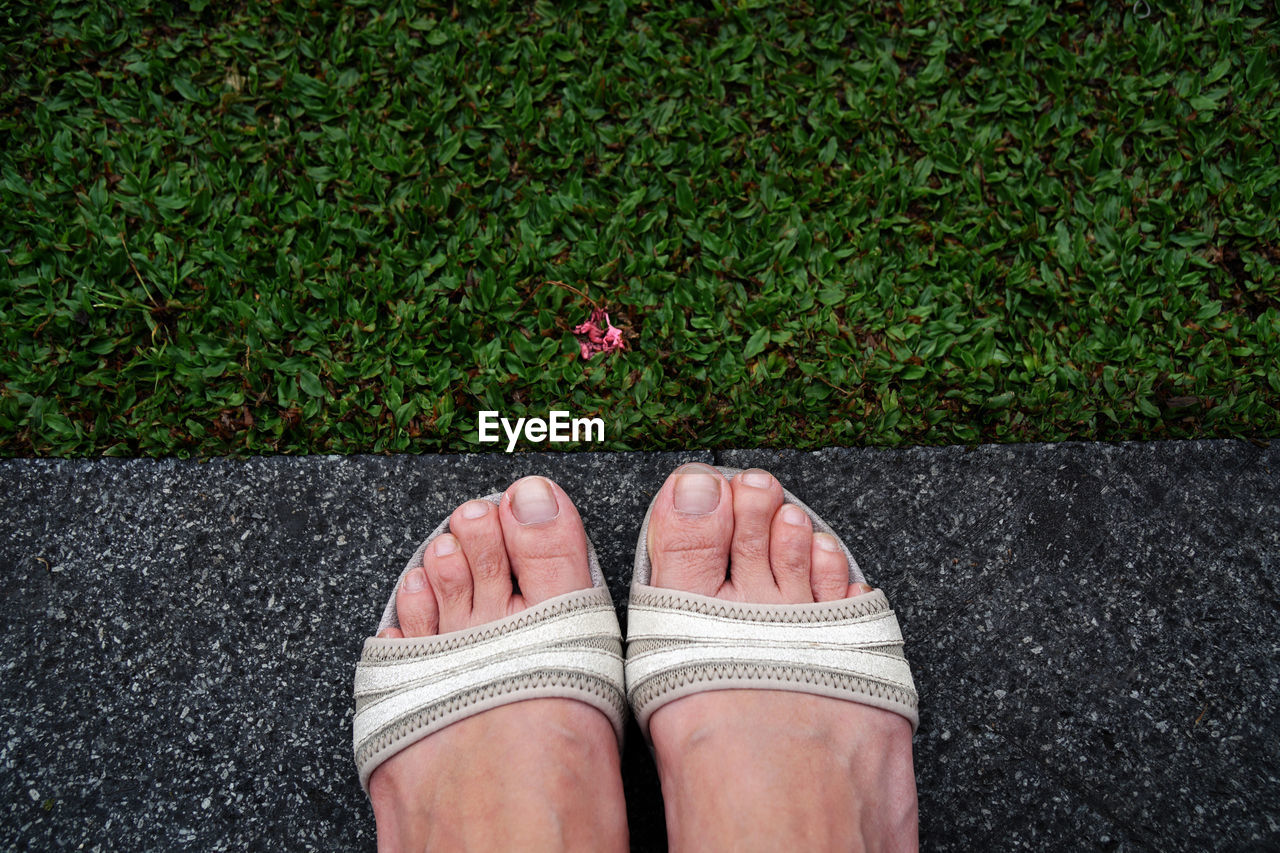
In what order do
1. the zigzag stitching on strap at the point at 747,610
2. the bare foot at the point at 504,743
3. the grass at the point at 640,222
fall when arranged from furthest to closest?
1. the grass at the point at 640,222
2. the zigzag stitching on strap at the point at 747,610
3. the bare foot at the point at 504,743

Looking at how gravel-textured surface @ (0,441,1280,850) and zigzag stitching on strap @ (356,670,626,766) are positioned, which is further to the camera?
gravel-textured surface @ (0,441,1280,850)

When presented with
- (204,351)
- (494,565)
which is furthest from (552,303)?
(204,351)

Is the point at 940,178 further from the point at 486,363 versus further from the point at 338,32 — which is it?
the point at 338,32

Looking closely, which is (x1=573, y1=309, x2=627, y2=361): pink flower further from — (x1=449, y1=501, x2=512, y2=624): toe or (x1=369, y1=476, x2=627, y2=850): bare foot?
(x1=449, y1=501, x2=512, y2=624): toe

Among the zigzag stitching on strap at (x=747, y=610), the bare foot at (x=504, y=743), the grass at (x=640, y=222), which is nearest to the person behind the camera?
the bare foot at (x=504, y=743)

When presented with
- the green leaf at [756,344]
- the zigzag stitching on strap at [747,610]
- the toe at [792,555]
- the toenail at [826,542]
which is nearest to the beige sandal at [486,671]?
the zigzag stitching on strap at [747,610]

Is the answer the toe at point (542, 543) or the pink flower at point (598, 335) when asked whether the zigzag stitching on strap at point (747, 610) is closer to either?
the toe at point (542, 543)

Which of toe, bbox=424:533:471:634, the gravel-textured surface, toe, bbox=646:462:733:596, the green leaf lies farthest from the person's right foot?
toe, bbox=424:533:471:634
